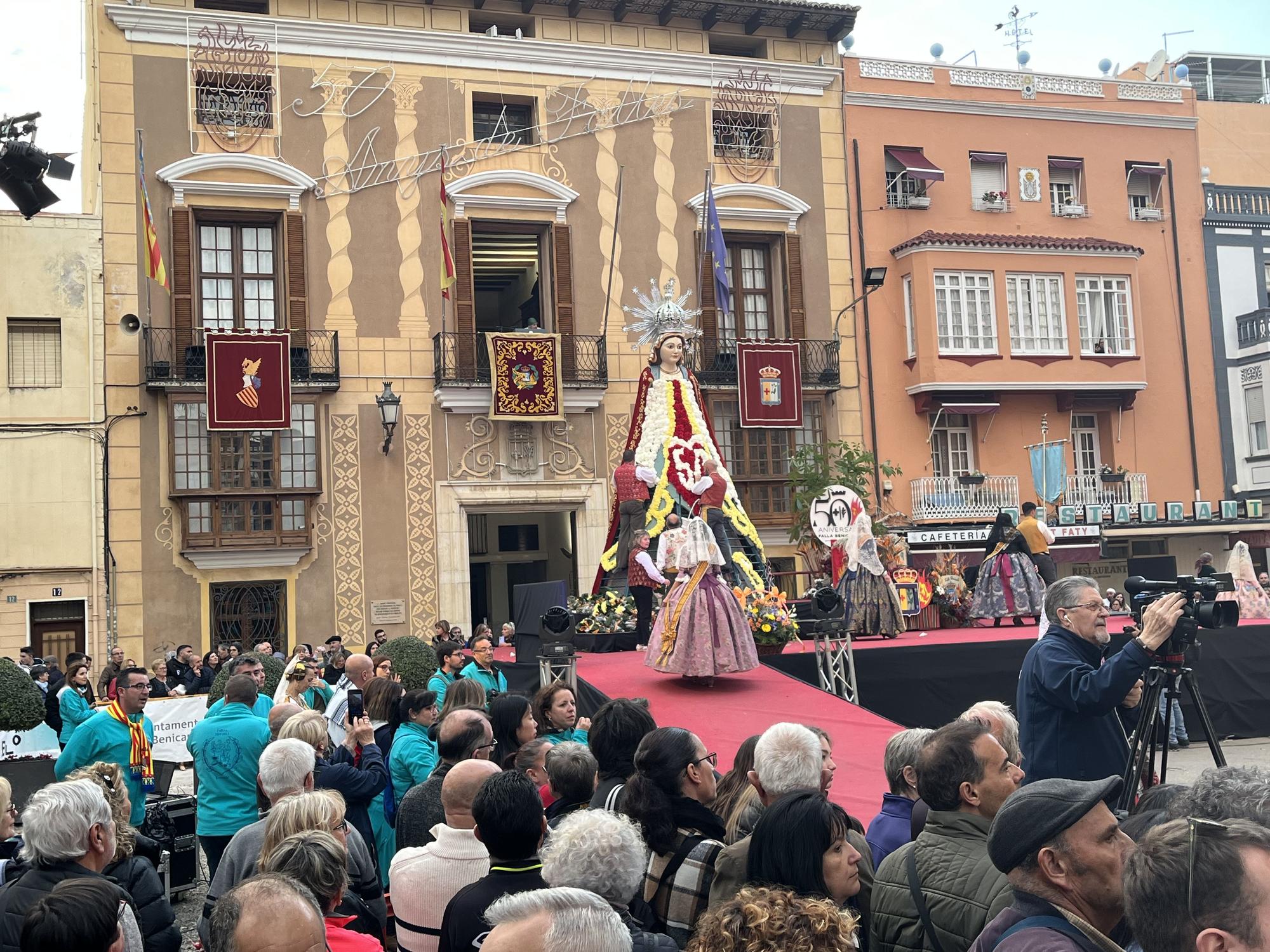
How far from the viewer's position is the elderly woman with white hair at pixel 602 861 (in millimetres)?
3527

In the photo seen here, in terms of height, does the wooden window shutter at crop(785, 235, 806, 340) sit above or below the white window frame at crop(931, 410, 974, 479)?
above

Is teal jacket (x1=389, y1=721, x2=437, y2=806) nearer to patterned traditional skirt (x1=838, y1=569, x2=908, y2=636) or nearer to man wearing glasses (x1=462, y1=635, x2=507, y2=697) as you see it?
man wearing glasses (x1=462, y1=635, x2=507, y2=697)

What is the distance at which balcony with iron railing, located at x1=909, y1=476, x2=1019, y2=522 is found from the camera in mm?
24969

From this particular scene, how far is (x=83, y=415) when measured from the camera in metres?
20.6

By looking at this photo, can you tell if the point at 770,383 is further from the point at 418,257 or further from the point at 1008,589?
the point at 1008,589

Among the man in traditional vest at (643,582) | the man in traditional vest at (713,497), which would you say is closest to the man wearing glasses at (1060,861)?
the man in traditional vest at (643,582)

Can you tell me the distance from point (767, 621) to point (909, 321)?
14.2 meters

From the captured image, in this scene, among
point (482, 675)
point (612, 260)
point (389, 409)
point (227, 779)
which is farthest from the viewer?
point (612, 260)

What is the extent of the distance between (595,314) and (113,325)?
8367 millimetres

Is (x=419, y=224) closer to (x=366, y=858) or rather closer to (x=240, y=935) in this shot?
(x=366, y=858)

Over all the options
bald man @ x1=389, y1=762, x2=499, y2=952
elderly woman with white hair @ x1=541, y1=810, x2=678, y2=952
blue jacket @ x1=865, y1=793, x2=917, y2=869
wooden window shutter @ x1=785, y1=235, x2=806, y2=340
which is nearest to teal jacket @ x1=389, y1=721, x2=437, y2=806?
bald man @ x1=389, y1=762, x2=499, y2=952

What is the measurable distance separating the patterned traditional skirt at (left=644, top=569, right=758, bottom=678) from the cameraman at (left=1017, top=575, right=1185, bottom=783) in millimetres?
5197

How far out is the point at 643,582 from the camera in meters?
13.5

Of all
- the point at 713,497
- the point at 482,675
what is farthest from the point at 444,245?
the point at 482,675
